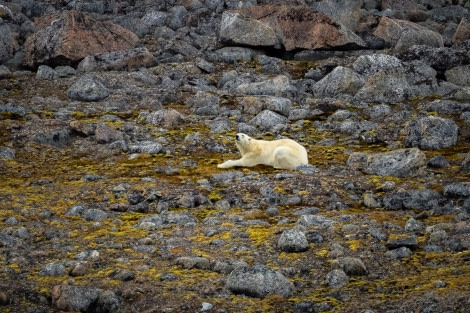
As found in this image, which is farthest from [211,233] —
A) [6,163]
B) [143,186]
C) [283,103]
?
[283,103]

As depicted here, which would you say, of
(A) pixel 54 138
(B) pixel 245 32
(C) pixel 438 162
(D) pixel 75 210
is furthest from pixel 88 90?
(C) pixel 438 162

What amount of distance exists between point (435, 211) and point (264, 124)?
8.73m

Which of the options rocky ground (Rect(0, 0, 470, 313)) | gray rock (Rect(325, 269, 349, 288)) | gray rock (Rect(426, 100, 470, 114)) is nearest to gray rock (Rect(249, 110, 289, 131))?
rocky ground (Rect(0, 0, 470, 313))

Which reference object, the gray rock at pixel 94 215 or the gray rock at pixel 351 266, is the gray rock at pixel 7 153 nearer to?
the gray rock at pixel 94 215

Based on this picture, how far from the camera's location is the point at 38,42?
2788 centimetres

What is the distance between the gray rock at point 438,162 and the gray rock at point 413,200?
2545 millimetres

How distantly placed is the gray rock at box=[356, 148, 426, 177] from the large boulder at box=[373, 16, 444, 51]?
1304 cm

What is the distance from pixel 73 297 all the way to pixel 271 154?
28.4 feet

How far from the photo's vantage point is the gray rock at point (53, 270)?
1080 cm

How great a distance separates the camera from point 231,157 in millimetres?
19109

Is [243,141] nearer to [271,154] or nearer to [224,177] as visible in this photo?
[271,154]

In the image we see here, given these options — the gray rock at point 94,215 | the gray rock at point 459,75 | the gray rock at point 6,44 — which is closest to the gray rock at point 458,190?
the gray rock at point 94,215

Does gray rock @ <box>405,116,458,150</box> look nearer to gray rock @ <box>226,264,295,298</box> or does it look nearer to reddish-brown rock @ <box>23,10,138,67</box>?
gray rock @ <box>226,264,295,298</box>

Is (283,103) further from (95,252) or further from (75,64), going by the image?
(95,252)
